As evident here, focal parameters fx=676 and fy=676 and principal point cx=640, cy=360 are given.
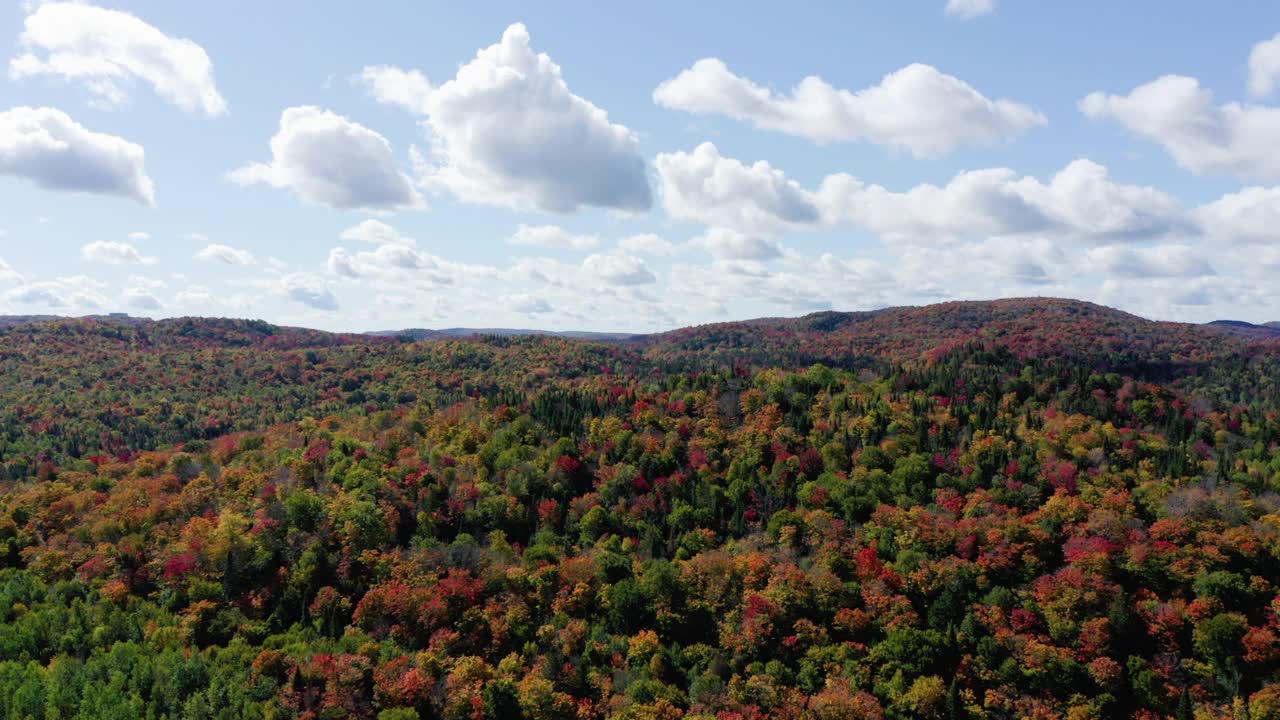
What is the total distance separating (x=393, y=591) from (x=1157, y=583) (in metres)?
105

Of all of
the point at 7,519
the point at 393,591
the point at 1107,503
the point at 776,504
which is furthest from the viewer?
the point at 776,504

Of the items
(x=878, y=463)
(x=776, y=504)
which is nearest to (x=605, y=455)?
(x=776, y=504)

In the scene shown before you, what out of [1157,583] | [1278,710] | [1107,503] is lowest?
[1278,710]

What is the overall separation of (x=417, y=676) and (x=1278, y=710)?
92670mm

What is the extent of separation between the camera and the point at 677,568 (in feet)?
335

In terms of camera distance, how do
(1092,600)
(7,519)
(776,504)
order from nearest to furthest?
(1092,600), (7,519), (776,504)

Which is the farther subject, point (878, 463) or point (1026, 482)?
point (878, 463)

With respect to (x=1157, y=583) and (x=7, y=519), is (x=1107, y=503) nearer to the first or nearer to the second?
(x=1157, y=583)

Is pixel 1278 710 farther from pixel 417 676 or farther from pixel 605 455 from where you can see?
pixel 605 455

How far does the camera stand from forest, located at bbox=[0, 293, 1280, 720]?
77.1 metres

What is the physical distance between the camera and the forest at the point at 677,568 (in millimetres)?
77125

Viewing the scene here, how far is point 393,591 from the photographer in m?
98.4

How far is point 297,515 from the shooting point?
115 metres

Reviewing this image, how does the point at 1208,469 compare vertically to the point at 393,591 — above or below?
above
